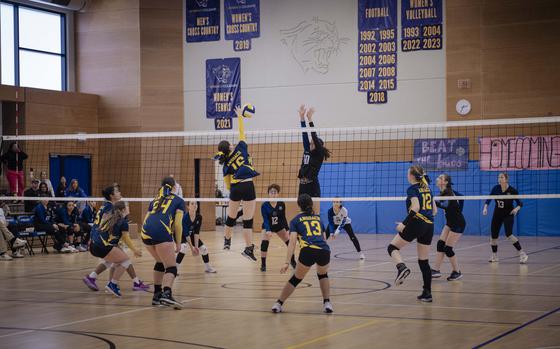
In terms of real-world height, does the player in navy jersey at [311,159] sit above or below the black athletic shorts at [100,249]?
above

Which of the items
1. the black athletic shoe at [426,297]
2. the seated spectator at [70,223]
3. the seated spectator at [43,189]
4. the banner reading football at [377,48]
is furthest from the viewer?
the banner reading football at [377,48]

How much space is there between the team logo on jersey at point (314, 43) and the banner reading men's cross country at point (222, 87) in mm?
2370

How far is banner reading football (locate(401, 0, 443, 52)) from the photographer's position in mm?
26500

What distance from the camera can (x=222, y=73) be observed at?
2984 centimetres

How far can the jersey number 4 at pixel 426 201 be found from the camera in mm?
11156

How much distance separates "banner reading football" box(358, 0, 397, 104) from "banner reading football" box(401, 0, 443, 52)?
0.42 metres

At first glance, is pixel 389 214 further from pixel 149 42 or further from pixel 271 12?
pixel 149 42

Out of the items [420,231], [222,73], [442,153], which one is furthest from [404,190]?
[420,231]

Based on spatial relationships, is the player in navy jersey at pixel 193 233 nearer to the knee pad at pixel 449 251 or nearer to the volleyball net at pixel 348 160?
the knee pad at pixel 449 251

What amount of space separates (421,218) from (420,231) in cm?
19

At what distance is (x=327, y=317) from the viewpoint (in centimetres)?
991

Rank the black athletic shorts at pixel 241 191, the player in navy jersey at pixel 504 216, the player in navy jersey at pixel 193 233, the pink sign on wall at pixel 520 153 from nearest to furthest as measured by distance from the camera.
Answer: the black athletic shorts at pixel 241 191 < the player in navy jersey at pixel 193 233 < the player in navy jersey at pixel 504 216 < the pink sign on wall at pixel 520 153

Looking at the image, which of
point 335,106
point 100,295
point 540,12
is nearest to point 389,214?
point 335,106

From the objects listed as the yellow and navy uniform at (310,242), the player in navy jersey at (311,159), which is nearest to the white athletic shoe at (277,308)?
the yellow and navy uniform at (310,242)
